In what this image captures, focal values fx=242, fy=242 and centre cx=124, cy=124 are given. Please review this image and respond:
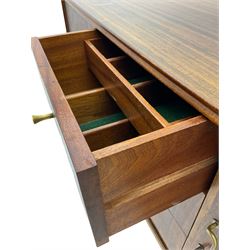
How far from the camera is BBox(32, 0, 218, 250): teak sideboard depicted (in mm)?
318

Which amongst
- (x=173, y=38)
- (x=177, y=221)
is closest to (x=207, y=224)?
(x=177, y=221)

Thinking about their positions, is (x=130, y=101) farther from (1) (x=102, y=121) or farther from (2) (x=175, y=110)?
(1) (x=102, y=121)

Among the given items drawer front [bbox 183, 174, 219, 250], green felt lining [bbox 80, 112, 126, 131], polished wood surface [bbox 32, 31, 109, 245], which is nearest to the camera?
polished wood surface [bbox 32, 31, 109, 245]

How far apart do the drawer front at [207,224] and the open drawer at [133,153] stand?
0.08 ft

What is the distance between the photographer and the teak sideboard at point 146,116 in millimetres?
318

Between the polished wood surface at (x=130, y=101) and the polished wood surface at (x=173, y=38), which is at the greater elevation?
the polished wood surface at (x=173, y=38)

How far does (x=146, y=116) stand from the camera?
1.29 feet

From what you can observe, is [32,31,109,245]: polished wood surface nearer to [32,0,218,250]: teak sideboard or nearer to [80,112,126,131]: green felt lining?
[32,0,218,250]: teak sideboard

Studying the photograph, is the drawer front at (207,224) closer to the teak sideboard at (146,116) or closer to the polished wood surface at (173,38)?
the teak sideboard at (146,116)

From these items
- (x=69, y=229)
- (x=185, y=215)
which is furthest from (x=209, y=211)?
(x=69, y=229)

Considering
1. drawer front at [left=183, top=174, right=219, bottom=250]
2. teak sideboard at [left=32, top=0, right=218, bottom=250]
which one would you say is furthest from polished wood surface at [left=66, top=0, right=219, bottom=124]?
drawer front at [left=183, top=174, right=219, bottom=250]

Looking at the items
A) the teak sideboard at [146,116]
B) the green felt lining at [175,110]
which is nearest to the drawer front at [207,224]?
the teak sideboard at [146,116]

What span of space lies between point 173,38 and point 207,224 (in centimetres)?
40
